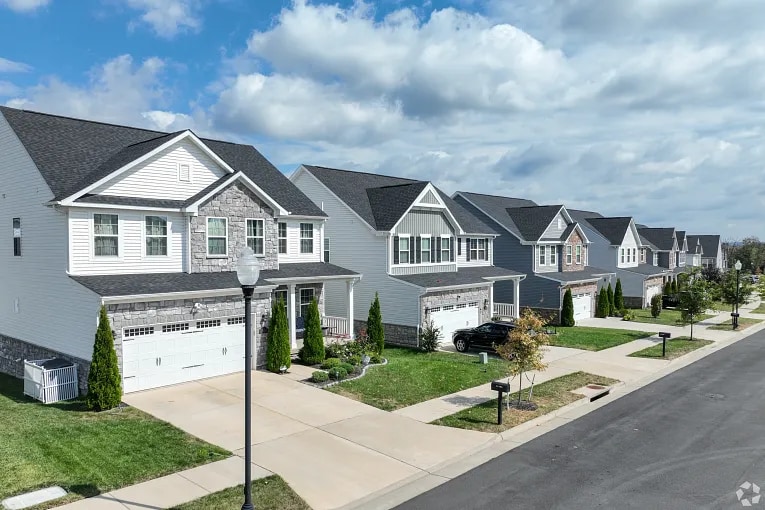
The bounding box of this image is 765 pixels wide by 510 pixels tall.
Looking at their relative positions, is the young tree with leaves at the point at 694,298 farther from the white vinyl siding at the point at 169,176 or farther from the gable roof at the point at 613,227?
the white vinyl siding at the point at 169,176

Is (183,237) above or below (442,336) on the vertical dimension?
above

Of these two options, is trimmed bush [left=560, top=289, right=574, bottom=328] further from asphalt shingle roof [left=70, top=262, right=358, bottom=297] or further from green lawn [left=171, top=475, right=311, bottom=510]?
green lawn [left=171, top=475, right=311, bottom=510]

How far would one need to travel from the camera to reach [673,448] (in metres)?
13.4

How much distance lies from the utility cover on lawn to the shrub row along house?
691 centimetres

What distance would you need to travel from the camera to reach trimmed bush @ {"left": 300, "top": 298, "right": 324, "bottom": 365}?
2186 centimetres

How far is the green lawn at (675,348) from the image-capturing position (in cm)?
2612

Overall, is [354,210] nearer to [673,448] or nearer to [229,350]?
[229,350]

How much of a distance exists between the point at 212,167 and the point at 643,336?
84.6 ft

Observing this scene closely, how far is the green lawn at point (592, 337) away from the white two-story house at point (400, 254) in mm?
4608

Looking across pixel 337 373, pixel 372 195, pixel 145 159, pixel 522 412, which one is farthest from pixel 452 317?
pixel 145 159

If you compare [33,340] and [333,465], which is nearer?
[333,465]

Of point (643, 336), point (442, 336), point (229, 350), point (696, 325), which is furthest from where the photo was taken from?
point (696, 325)

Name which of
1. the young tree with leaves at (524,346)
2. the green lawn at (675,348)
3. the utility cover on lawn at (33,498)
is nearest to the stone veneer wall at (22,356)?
the utility cover on lawn at (33,498)

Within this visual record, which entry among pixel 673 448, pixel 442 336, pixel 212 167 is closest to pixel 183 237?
pixel 212 167
